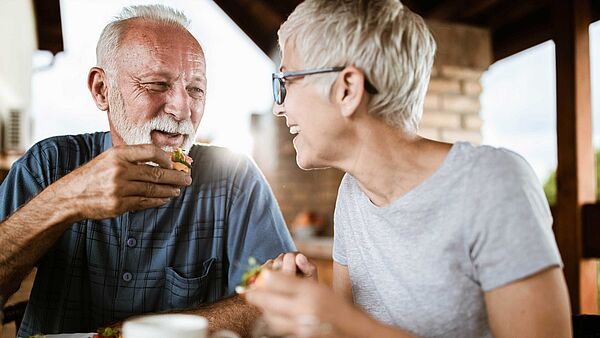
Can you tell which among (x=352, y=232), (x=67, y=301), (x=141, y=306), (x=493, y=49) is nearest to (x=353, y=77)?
(x=352, y=232)

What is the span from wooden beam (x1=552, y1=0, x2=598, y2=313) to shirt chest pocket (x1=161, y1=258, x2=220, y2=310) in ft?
8.99

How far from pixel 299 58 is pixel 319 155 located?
0.27 meters

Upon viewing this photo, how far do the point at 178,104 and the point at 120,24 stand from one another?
0.38m

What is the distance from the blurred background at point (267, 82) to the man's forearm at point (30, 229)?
2.65 ft

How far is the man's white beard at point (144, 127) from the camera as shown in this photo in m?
1.96

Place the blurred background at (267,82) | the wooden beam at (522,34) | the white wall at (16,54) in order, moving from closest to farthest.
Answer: the blurred background at (267,82)
the wooden beam at (522,34)
the white wall at (16,54)

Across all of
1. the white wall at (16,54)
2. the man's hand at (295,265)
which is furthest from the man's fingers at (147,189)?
the white wall at (16,54)

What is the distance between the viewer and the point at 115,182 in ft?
4.92

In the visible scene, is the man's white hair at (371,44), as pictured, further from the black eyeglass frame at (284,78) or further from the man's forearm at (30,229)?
the man's forearm at (30,229)

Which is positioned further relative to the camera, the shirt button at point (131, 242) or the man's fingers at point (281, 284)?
the shirt button at point (131, 242)

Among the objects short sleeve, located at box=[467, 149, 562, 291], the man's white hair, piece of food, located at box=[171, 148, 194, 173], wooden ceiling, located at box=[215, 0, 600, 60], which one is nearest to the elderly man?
piece of food, located at box=[171, 148, 194, 173]

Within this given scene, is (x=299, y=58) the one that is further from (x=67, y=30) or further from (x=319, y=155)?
(x=67, y=30)

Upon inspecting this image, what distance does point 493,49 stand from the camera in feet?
17.2

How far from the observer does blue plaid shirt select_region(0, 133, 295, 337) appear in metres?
1.91
